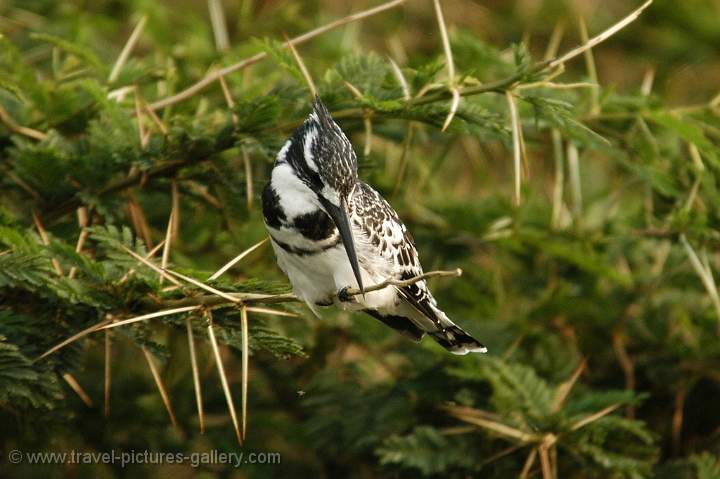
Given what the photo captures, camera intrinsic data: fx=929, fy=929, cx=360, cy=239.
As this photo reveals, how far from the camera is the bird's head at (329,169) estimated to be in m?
2.70

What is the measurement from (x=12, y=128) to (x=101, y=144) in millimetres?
387

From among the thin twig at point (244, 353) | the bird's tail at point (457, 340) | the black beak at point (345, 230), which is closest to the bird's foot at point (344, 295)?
the black beak at point (345, 230)

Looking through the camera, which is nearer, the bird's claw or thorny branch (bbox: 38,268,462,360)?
thorny branch (bbox: 38,268,462,360)

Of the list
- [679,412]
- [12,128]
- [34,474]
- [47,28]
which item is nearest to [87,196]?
[12,128]

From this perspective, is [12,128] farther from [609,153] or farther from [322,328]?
[609,153]

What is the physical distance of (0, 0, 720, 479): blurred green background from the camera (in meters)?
2.80

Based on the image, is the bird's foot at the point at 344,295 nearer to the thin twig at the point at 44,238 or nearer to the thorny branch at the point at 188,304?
the thorny branch at the point at 188,304

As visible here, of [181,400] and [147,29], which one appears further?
[147,29]

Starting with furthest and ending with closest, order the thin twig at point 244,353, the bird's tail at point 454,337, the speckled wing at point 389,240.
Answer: the bird's tail at point 454,337, the speckled wing at point 389,240, the thin twig at point 244,353

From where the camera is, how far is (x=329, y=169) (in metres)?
2.70

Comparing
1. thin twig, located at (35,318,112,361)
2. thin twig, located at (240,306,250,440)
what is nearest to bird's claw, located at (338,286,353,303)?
thin twig, located at (240,306,250,440)

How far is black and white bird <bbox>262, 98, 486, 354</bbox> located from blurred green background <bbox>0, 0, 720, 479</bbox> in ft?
0.45

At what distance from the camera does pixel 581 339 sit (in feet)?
13.5

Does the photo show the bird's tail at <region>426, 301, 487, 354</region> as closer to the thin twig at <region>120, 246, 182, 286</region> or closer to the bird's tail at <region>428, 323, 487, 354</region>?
the bird's tail at <region>428, 323, 487, 354</region>
